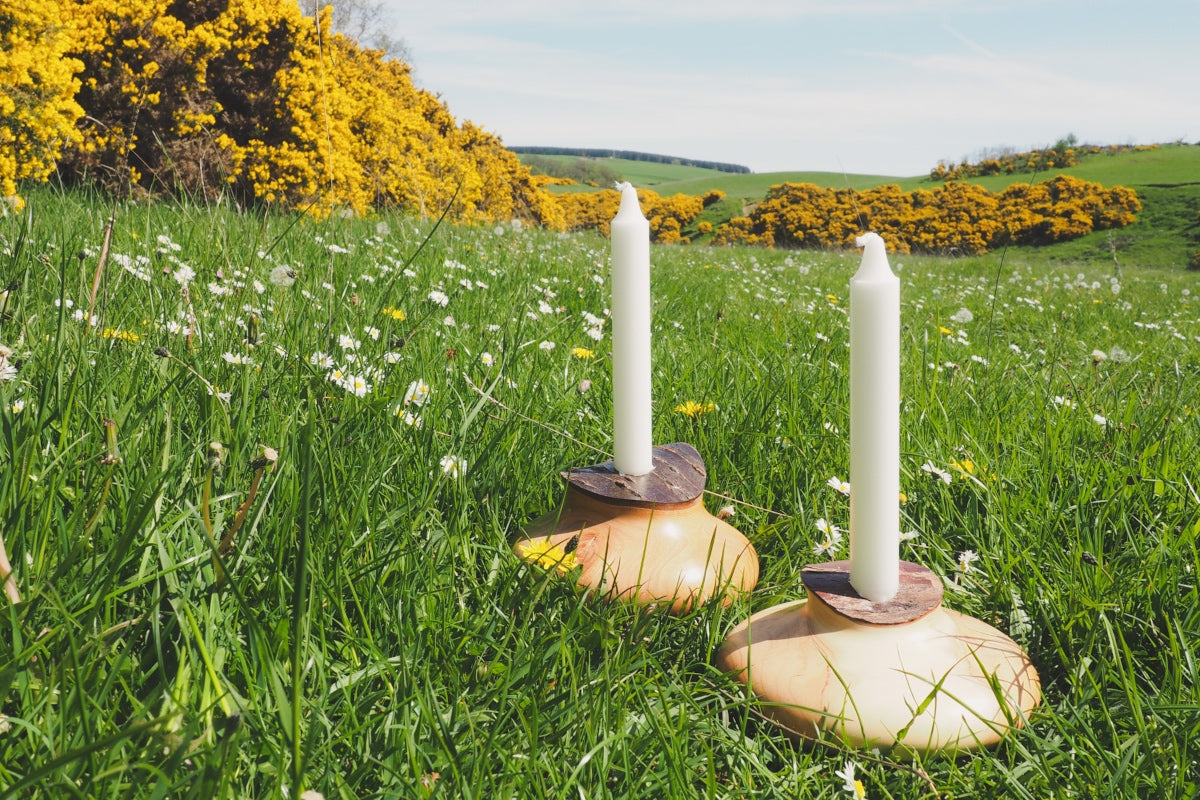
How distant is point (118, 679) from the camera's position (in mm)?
1072

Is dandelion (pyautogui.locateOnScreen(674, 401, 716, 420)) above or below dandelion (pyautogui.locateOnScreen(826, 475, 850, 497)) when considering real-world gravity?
above

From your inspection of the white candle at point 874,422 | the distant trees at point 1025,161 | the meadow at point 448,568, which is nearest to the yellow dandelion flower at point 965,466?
the meadow at point 448,568

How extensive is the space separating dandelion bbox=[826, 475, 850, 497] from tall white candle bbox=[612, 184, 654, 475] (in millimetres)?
551

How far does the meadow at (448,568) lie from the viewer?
1026 millimetres

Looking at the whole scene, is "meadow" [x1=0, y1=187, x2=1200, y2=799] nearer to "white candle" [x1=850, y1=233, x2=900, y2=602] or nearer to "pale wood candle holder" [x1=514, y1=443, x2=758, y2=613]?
"pale wood candle holder" [x1=514, y1=443, x2=758, y2=613]

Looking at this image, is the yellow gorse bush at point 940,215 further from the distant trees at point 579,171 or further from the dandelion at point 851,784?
the dandelion at point 851,784

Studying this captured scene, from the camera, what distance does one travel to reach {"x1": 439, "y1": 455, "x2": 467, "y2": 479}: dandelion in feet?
5.46

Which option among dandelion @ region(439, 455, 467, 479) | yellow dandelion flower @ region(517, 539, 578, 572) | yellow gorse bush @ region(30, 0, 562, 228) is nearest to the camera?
yellow dandelion flower @ region(517, 539, 578, 572)

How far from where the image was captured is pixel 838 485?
1964 millimetres

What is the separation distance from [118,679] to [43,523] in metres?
0.26

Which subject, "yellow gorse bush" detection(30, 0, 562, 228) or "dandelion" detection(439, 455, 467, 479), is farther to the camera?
"yellow gorse bush" detection(30, 0, 562, 228)

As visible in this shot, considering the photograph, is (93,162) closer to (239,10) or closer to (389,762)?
(239,10)

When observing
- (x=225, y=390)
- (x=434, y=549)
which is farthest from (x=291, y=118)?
(x=434, y=549)

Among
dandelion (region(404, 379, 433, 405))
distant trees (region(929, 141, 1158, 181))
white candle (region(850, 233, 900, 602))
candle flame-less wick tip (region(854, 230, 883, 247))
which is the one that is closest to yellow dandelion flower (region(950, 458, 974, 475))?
white candle (region(850, 233, 900, 602))
